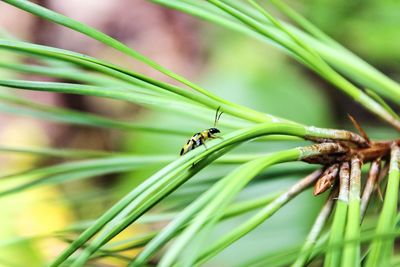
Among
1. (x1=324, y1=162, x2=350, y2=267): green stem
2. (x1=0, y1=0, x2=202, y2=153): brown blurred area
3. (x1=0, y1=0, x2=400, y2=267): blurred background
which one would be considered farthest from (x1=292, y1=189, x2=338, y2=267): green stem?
(x1=0, y1=0, x2=202, y2=153): brown blurred area

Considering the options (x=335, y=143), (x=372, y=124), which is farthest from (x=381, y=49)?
(x=335, y=143)

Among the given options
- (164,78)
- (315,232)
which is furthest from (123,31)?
(315,232)

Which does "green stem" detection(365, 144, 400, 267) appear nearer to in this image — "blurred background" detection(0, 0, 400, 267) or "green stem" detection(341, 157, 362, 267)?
"green stem" detection(341, 157, 362, 267)

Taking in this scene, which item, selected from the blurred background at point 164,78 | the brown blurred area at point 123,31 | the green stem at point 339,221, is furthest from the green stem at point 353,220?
the brown blurred area at point 123,31

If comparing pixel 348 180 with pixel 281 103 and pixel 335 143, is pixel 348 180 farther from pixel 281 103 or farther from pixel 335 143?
pixel 281 103

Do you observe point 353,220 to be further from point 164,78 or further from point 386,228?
point 164,78

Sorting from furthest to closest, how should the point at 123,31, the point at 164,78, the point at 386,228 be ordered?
the point at 123,31, the point at 164,78, the point at 386,228

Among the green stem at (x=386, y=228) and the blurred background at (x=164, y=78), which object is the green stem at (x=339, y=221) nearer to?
the green stem at (x=386, y=228)
